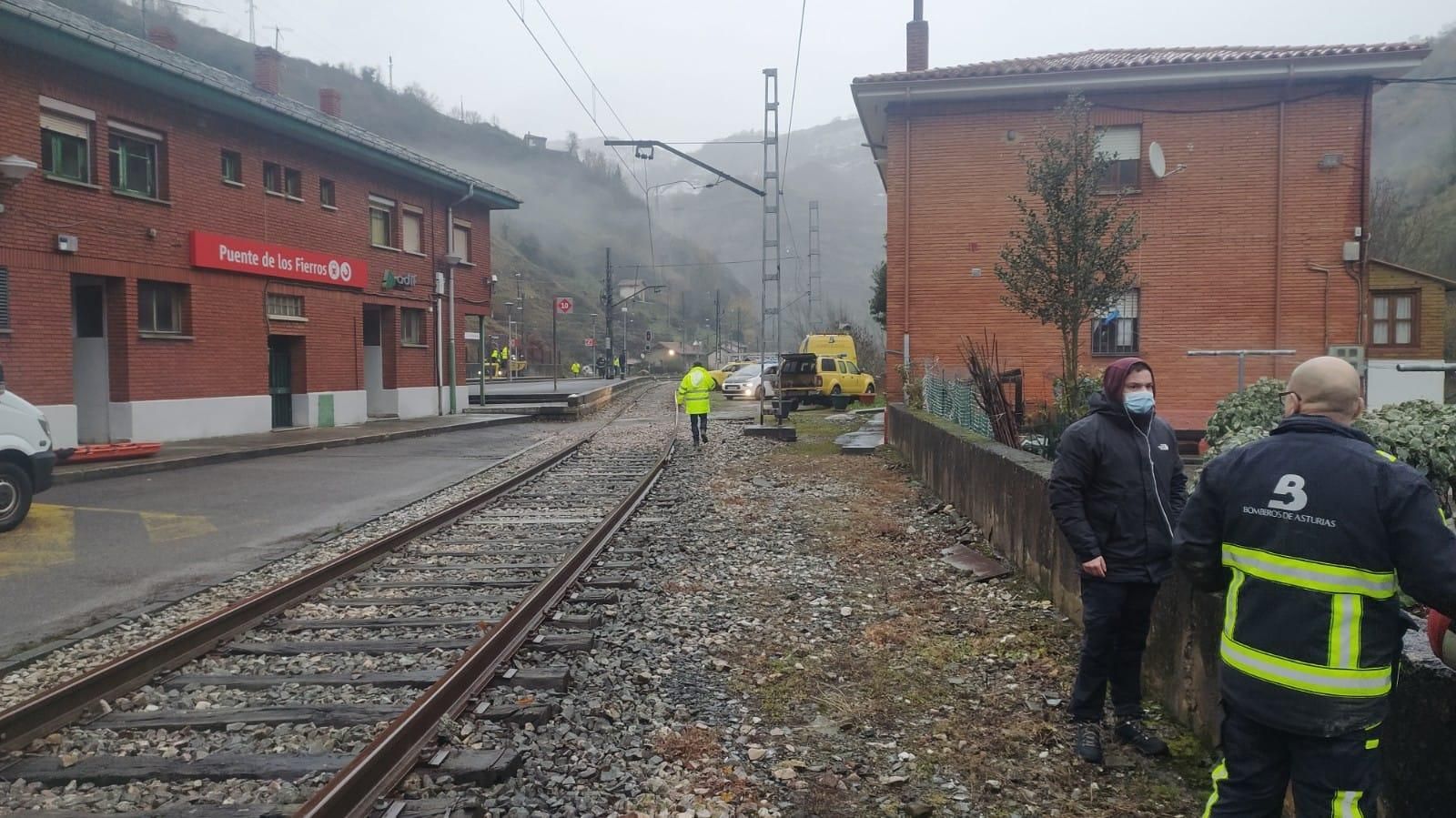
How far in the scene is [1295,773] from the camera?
258 cm

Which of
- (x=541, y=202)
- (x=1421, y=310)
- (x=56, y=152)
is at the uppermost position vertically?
(x=541, y=202)

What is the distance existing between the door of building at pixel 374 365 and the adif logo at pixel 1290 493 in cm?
2720

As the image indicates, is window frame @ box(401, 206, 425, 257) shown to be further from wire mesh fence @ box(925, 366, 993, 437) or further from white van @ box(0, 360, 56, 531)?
white van @ box(0, 360, 56, 531)

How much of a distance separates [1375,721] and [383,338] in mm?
27452

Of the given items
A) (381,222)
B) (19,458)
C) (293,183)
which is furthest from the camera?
(381,222)

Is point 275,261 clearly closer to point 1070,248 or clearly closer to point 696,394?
point 696,394

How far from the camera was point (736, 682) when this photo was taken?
201 inches

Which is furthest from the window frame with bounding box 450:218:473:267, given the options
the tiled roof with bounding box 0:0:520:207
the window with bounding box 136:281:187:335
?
the window with bounding box 136:281:187:335

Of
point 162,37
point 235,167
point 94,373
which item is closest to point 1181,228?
point 235,167

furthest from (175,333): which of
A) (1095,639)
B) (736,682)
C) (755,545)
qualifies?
(1095,639)

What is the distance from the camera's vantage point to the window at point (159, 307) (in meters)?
18.1

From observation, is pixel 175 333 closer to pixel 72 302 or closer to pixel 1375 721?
pixel 72 302

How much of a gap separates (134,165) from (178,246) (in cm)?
167

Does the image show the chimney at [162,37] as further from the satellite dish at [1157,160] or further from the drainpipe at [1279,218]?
the drainpipe at [1279,218]
